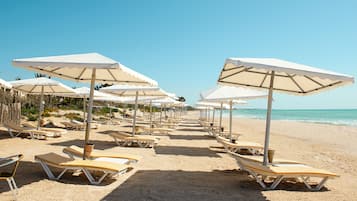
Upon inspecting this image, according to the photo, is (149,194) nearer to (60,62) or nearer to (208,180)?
(208,180)

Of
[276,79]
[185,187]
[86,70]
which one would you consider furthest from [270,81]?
[86,70]

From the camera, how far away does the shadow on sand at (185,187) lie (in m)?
4.29

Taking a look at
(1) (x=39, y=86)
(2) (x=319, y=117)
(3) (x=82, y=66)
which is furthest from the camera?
(2) (x=319, y=117)

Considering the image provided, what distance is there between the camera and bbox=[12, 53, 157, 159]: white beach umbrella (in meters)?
4.71

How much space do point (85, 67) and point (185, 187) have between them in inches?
96.1

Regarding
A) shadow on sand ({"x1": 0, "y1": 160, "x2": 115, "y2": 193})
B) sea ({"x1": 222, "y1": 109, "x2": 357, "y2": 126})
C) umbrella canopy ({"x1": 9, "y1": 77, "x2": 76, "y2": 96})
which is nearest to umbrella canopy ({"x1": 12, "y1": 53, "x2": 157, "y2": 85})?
shadow on sand ({"x1": 0, "y1": 160, "x2": 115, "y2": 193})

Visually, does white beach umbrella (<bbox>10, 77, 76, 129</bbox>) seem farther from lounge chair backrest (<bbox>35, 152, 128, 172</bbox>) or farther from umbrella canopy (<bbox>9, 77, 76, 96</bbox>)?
lounge chair backrest (<bbox>35, 152, 128, 172</bbox>)

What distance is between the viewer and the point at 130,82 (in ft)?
21.3

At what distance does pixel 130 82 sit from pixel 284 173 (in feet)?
11.5

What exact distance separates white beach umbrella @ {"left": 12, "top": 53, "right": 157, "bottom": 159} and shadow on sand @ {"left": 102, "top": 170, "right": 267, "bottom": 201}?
4.40ft

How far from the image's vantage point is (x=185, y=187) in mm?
4848

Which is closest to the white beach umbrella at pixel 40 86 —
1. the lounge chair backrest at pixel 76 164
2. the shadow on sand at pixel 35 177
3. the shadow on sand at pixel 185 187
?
the shadow on sand at pixel 35 177

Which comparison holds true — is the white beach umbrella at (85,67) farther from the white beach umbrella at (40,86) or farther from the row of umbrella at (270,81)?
the white beach umbrella at (40,86)

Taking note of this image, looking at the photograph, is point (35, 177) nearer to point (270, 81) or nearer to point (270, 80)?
point (270, 81)
